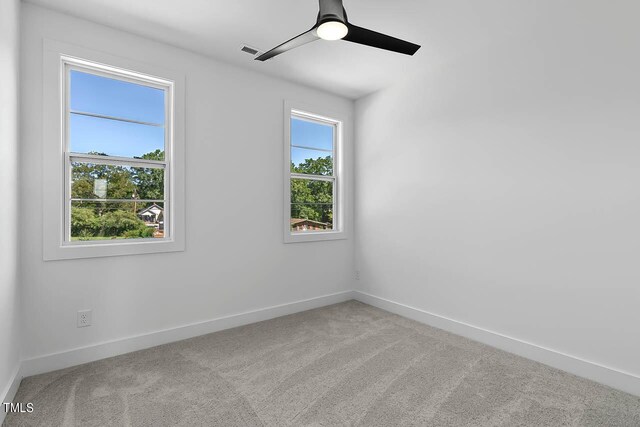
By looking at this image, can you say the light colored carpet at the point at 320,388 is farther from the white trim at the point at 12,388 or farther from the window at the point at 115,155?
the window at the point at 115,155

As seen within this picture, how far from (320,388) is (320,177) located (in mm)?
2470

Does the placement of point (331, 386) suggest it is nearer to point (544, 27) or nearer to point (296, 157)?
point (296, 157)

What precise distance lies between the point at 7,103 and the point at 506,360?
3849 mm

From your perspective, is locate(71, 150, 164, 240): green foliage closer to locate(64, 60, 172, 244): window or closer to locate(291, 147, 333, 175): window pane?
→ locate(64, 60, 172, 244): window

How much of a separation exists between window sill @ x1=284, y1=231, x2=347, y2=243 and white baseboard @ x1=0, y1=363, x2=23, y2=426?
2.31 metres

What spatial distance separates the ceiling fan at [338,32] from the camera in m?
1.67

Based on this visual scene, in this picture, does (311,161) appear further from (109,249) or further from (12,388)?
(12,388)

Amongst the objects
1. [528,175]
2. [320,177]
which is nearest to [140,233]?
[320,177]

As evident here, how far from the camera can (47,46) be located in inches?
90.7

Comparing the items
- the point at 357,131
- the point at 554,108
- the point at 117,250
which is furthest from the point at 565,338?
the point at 117,250

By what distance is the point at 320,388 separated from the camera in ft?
6.93

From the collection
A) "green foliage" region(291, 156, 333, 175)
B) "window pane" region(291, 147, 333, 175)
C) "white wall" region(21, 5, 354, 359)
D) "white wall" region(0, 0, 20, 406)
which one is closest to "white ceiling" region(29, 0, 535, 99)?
"white wall" region(21, 5, 354, 359)

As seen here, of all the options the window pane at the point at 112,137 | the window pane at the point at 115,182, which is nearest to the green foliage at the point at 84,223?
the window pane at the point at 115,182

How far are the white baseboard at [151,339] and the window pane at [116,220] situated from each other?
86cm
